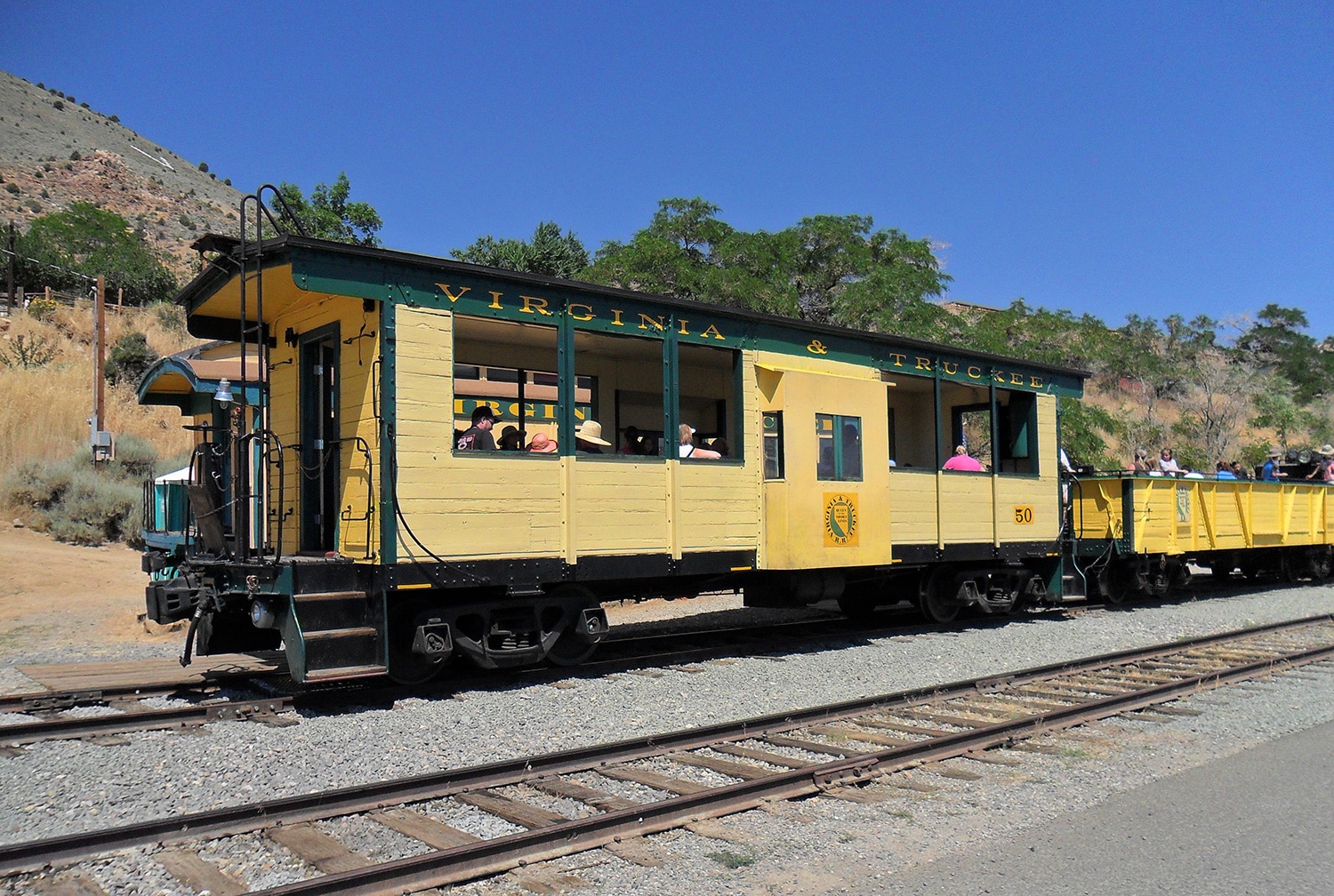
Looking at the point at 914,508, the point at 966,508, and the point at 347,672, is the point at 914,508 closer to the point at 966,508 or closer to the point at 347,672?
the point at 966,508

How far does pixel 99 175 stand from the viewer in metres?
76.4

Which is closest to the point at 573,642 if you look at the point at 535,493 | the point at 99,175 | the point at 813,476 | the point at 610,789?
the point at 535,493

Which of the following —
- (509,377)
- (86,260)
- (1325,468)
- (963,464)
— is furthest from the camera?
(86,260)

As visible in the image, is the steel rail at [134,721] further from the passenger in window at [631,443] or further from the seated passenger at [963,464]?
the seated passenger at [963,464]

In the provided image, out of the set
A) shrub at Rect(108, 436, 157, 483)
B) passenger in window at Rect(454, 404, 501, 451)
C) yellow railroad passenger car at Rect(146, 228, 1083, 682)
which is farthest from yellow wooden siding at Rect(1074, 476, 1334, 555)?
shrub at Rect(108, 436, 157, 483)

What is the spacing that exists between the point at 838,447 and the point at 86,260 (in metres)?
43.8

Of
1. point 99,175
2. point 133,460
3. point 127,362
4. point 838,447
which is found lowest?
point 838,447

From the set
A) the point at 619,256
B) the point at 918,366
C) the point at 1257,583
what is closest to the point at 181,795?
the point at 918,366

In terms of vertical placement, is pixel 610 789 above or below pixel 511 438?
below

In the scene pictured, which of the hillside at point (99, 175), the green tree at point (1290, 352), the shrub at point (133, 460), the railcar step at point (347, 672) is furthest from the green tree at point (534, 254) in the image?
the green tree at point (1290, 352)

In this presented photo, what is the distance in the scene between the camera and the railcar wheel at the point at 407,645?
25.1 ft

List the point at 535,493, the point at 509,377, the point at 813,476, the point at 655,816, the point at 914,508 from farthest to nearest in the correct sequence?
the point at 914,508 → the point at 509,377 → the point at 813,476 → the point at 535,493 → the point at 655,816

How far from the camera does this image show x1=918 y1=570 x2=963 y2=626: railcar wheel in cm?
1204

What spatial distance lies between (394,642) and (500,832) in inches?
134
